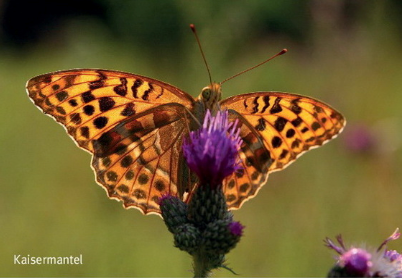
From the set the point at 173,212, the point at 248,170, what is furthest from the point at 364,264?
the point at 248,170

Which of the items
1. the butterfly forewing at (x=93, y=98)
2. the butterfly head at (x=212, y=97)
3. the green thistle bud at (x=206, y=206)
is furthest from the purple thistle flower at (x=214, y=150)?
the butterfly forewing at (x=93, y=98)

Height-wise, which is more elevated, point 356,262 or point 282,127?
point 282,127

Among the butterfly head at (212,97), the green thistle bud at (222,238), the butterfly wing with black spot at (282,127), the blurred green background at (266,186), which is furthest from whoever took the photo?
the blurred green background at (266,186)

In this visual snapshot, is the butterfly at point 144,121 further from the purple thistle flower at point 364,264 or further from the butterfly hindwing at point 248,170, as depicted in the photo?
the purple thistle flower at point 364,264

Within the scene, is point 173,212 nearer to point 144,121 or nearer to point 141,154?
point 141,154

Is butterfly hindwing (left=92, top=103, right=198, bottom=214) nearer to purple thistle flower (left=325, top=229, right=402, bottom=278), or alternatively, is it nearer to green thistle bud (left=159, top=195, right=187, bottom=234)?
green thistle bud (left=159, top=195, right=187, bottom=234)

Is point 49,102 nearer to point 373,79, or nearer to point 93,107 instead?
point 93,107

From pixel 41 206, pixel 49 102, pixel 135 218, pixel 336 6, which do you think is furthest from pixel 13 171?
pixel 49 102

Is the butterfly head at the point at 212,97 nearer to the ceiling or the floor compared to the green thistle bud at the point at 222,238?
nearer to the ceiling
